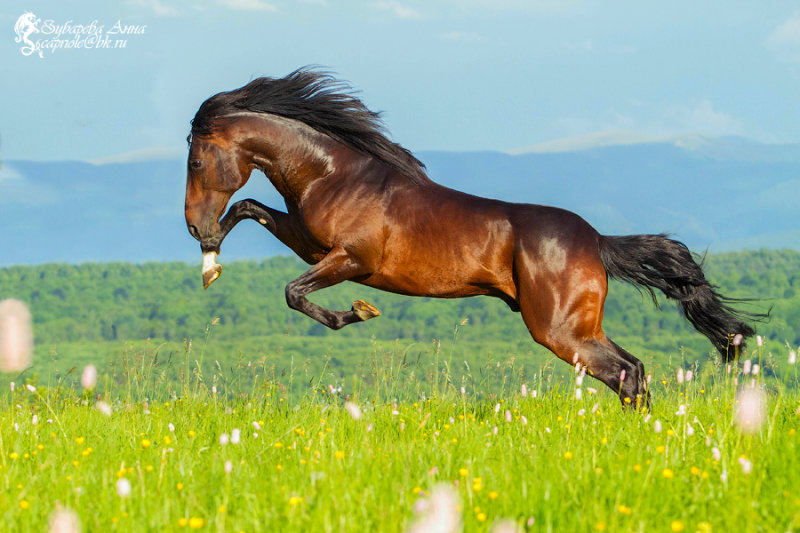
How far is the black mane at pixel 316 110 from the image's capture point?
7387mm

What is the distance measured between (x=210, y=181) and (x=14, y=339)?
10.3 ft

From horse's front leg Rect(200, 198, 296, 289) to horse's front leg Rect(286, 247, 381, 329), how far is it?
1.82ft

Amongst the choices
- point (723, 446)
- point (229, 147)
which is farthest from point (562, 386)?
point (229, 147)

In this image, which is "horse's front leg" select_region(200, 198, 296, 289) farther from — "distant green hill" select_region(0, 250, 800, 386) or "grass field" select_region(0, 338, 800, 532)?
"distant green hill" select_region(0, 250, 800, 386)

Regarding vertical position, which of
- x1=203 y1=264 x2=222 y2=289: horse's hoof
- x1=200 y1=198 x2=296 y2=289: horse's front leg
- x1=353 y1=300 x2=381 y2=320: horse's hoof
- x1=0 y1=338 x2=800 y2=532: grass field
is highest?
x1=200 y1=198 x2=296 y2=289: horse's front leg

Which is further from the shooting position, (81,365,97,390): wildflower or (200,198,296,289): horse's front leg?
(200,198,296,289): horse's front leg

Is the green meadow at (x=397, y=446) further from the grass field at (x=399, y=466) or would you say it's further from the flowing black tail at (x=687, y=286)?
the flowing black tail at (x=687, y=286)

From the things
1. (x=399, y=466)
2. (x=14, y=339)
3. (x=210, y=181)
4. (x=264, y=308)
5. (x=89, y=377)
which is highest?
(x=210, y=181)

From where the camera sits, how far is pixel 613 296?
52.9 meters

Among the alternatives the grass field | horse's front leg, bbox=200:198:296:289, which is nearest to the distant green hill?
horse's front leg, bbox=200:198:296:289

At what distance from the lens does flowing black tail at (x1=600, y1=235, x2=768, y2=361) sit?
7536mm

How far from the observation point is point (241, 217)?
7496 mm

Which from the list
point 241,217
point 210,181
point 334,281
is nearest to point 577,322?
point 334,281

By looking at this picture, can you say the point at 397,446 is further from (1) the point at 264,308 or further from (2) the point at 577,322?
(1) the point at 264,308
